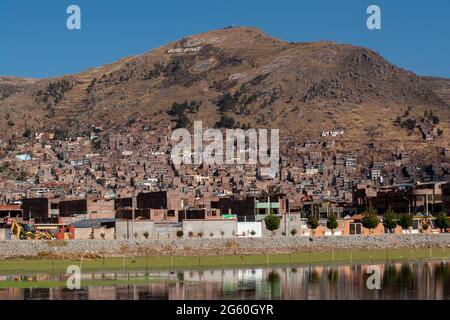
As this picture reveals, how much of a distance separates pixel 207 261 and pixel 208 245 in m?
12.9

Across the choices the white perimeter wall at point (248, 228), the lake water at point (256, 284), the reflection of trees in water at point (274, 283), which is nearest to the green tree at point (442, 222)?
the white perimeter wall at point (248, 228)

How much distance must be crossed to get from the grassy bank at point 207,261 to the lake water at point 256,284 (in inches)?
225

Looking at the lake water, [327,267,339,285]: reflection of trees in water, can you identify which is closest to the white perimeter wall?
the lake water

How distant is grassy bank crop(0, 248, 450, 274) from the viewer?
85688 millimetres

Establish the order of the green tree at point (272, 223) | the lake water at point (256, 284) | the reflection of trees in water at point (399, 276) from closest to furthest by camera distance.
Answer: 1. the lake water at point (256, 284)
2. the reflection of trees in water at point (399, 276)
3. the green tree at point (272, 223)

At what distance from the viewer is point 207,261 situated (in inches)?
3718

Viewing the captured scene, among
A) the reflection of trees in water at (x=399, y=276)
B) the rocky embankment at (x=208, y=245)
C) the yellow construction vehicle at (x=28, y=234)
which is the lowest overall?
the reflection of trees in water at (x=399, y=276)

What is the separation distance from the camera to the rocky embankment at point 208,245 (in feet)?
320

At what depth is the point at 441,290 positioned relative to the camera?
6469cm

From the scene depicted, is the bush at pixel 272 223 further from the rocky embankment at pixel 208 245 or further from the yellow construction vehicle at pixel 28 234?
the yellow construction vehicle at pixel 28 234

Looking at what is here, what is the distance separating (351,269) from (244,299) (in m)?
26.4
